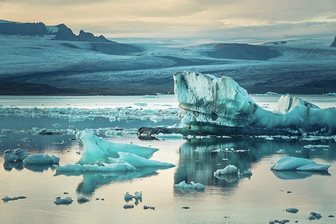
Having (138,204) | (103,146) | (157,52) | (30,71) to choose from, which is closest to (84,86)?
(30,71)

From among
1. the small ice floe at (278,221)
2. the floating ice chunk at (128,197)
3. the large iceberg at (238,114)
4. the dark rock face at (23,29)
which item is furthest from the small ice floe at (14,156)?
the dark rock face at (23,29)

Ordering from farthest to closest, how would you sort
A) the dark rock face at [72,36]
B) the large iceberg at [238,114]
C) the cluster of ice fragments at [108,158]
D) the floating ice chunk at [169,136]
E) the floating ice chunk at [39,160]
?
the dark rock face at [72,36], the floating ice chunk at [169,136], the large iceberg at [238,114], the floating ice chunk at [39,160], the cluster of ice fragments at [108,158]

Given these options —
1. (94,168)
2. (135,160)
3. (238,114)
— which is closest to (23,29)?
(238,114)

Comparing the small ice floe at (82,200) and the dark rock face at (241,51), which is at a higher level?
the small ice floe at (82,200)

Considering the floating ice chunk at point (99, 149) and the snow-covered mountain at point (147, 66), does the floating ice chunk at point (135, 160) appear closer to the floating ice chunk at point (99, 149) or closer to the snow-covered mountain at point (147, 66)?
the floating ice chunk at point (99, 149)

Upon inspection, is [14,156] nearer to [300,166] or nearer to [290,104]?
[300,166]

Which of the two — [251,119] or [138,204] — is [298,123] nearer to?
[251,119]

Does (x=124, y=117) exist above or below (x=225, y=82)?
below
